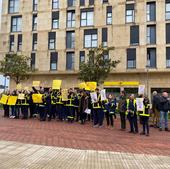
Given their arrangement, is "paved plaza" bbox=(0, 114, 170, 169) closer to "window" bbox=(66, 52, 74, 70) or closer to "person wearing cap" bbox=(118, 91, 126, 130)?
"person wearing cap" bbox=(118, 91, 126, 130)

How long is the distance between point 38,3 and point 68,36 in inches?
276

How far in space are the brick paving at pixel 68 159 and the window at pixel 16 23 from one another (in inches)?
1513

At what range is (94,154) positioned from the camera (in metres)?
8.43

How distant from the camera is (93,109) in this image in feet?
50.7

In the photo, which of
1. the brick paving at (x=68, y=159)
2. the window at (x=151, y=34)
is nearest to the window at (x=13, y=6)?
the window at (x=151, y=34)

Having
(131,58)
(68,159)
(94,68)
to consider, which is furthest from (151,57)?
(68,159)

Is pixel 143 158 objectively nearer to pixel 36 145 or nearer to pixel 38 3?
pixel 36 145

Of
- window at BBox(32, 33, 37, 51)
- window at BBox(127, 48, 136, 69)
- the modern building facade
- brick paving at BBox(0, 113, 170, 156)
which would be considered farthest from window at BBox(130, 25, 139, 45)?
brick paving at BBox(0, 113, 170, 156)

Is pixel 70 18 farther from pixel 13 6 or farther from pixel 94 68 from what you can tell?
pixel 94 68

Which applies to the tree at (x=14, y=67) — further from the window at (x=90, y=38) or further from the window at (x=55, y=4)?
the window at (x=55, y=4)

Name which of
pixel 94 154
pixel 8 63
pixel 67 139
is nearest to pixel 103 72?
pixel 8 63

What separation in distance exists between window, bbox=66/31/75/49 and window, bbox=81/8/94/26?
1998mm

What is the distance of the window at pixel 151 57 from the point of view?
125ft

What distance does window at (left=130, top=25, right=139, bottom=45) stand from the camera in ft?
128
